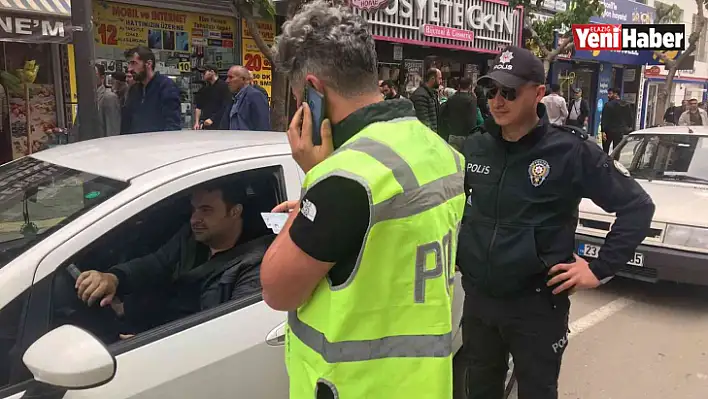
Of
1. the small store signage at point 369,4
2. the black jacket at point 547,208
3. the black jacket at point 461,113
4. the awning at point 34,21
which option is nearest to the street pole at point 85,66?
the awning at point 34,21

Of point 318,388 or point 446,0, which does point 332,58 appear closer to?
point 318,388

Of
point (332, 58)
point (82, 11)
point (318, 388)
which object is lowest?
point (318, 388)

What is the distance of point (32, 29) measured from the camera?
7.58m

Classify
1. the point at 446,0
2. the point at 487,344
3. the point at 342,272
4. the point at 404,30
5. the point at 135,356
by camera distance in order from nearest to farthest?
the point at 342,272 → the point at 135,356 → the point at 487,344 → the point at 404,30 → the point at 446,0

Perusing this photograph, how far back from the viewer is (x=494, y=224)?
2.51 metres

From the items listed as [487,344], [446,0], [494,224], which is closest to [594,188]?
[494,224]

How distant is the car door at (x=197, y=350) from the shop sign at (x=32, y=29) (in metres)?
6.32

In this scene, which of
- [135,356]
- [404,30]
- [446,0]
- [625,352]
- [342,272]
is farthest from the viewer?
[446,0]

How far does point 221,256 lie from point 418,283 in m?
1.39

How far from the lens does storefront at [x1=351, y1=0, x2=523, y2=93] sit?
526 inches

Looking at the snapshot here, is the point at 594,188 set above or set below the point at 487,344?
above

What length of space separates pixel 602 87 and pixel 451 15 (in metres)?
11.4

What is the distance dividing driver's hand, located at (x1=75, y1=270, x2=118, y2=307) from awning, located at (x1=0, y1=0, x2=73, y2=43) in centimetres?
596

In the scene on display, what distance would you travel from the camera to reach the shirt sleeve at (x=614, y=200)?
2436 mm
